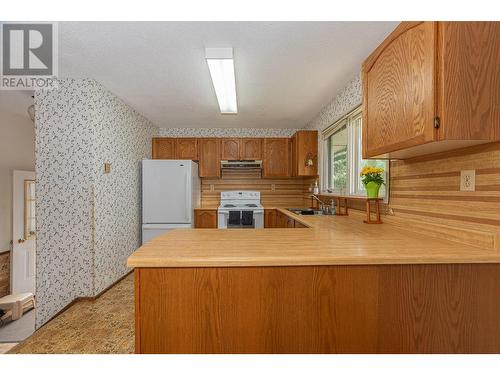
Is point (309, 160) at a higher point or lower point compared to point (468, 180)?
higher

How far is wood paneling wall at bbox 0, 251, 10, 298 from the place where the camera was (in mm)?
4266

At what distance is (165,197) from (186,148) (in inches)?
47.1

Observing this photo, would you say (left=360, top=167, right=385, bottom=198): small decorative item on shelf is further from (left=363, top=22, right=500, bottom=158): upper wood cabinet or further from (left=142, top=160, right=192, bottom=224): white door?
(left=142, top=160, right=192, bottom=224): white door

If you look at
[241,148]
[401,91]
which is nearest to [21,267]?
[241,148]

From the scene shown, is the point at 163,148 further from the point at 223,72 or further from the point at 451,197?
the point at 451,197

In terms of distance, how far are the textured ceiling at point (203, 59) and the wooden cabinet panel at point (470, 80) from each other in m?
0.89

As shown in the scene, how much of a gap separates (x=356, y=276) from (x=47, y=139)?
315 cm

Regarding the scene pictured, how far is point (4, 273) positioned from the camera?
4348 millimetres

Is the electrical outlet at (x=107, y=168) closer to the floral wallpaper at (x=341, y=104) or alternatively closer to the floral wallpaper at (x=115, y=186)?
the floral wallpaper at (x=115, y=186)

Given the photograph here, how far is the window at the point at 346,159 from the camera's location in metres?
2.66

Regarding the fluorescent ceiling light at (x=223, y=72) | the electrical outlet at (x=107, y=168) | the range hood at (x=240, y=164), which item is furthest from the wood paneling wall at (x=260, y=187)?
the electrical outlet at (x=107, y=168)

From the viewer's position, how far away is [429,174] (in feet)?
5.25

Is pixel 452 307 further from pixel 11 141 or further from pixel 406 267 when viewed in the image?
pixel 11 141
